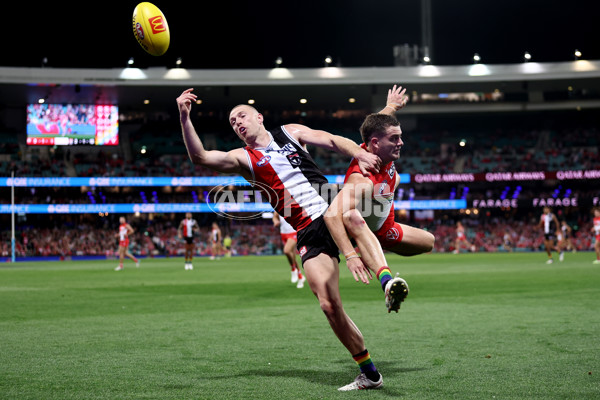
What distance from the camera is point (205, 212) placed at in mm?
59125

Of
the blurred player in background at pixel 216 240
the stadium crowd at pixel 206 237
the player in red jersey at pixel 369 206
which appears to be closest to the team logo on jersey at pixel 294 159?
the player in red jersey at pixel 369 206

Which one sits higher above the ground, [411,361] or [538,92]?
[538,92]

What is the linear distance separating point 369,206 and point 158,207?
51142 mm

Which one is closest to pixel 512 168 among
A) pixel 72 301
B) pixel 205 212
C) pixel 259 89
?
pixel 259 89

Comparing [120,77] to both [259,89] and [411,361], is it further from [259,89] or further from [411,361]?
[411,361]

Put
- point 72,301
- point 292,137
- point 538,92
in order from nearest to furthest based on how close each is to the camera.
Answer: point 292,137
point 72,301
point 538,92

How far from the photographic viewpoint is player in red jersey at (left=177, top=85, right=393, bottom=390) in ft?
21.2

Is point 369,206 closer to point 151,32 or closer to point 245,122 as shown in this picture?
point 245,122

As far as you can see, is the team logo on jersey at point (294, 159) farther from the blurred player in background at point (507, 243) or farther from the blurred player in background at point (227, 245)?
the blurred player in background at point (507, 243)

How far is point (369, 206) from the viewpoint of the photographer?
7.15 meters

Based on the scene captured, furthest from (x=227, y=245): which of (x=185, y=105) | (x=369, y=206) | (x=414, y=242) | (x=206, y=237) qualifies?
(x=185, y=105)

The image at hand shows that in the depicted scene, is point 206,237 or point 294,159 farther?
point 206,237

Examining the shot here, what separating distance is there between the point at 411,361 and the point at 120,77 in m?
47.0

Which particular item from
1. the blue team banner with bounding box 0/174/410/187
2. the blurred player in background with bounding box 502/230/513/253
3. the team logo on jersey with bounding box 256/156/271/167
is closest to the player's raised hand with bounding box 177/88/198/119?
the team logo on jersey with bounding box 256/156/271/167
